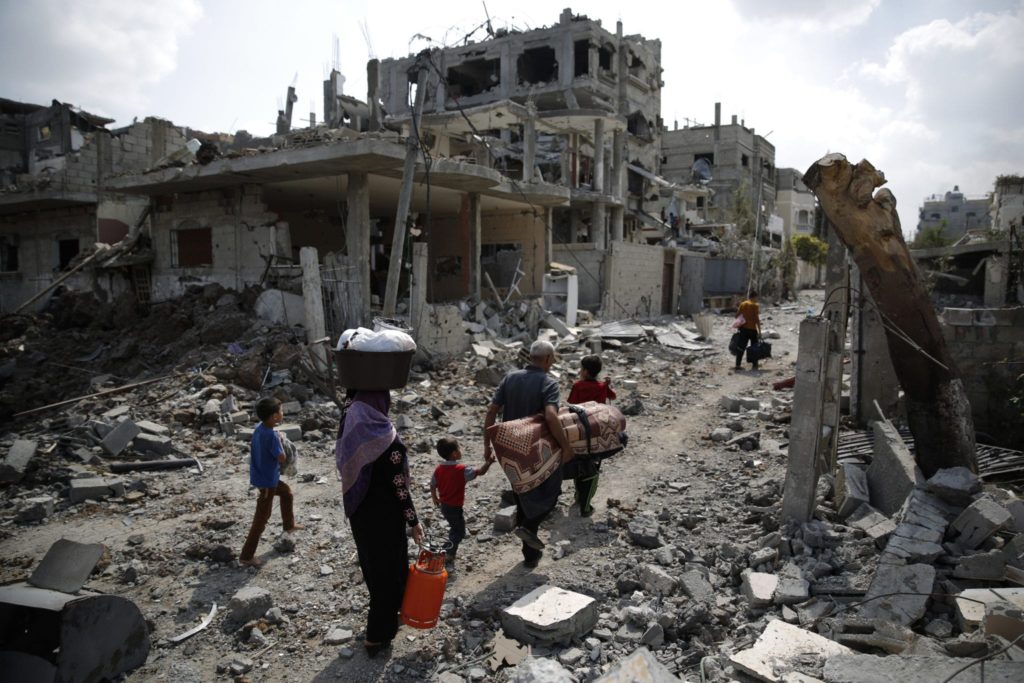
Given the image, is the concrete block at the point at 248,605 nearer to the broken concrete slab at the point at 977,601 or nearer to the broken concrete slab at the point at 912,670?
the broken concrete slab at the point at 912,670

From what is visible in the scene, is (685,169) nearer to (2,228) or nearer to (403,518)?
(2,228)

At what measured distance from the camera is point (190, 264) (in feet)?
45.9

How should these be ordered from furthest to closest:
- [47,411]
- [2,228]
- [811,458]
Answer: [2,228], [47,411], [811,458]

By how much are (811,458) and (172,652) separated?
4264 millimetres

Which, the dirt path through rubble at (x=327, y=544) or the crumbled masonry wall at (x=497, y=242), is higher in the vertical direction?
the crumbled masonry wall at (x=497, y=242)

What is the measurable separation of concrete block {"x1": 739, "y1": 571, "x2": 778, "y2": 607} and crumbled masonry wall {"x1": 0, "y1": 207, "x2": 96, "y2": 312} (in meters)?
20.3

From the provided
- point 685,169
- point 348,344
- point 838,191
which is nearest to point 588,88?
point 685,169

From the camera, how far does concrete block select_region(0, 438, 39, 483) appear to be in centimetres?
626

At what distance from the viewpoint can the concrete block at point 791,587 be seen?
3.57 m

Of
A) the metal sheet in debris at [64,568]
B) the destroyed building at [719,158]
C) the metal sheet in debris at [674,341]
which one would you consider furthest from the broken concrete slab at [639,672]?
the destroyed building at [719,158]

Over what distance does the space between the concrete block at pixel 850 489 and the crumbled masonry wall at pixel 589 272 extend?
14.4 m

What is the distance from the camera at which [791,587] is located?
3.64 meters

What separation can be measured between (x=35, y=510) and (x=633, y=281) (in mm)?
17557

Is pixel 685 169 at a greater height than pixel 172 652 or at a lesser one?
greater
